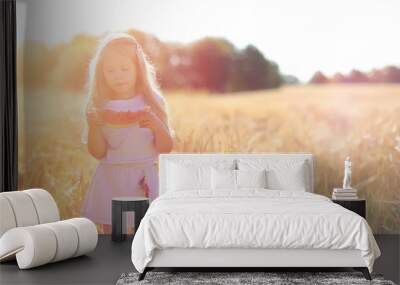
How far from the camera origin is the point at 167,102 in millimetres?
7996

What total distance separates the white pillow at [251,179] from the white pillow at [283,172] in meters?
0.13

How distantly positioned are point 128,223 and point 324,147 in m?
2.47

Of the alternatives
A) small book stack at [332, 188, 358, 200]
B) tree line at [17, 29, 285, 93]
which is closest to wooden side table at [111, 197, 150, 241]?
tree line at [17, 29, 285, 93]

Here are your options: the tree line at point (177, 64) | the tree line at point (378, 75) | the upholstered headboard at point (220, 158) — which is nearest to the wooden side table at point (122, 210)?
the upholstered headboard at point (220, 158)

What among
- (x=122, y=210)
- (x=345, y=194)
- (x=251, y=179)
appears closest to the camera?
(x=251, y=179)

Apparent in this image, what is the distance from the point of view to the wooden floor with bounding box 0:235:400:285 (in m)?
5.41

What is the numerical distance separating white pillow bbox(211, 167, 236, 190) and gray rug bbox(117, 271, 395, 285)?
1.72 m

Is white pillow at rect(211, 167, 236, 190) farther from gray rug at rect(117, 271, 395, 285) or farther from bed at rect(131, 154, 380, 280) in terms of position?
gray rug at rect(117, 271, 395, 285)

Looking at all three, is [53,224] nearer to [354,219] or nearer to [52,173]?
[52,173]

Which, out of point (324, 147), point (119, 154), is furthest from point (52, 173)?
point (324, 147)

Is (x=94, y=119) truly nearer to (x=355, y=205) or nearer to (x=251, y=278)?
(x=355, y=205)

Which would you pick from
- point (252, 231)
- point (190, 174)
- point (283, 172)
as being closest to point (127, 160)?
point (190, 174)

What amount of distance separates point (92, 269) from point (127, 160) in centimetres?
232

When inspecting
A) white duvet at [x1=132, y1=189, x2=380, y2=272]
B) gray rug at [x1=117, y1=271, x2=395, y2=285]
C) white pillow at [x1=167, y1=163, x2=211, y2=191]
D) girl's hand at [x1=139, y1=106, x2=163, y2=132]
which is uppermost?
girl's hand at [x1=139, y1=106, x2=163, y2=132]
